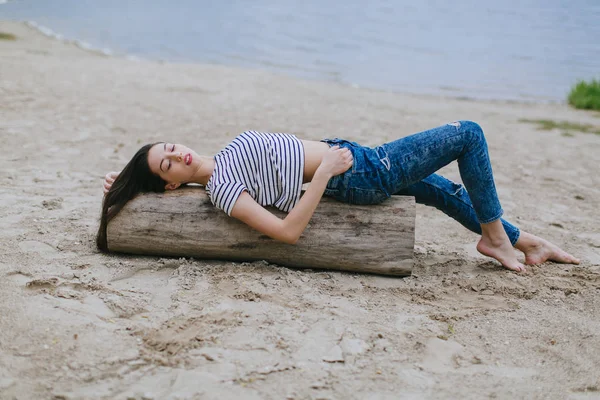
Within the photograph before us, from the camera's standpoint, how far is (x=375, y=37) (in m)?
19.8

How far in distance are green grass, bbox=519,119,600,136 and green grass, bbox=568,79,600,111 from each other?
226 centimetres

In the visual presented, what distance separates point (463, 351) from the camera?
10.7 ft

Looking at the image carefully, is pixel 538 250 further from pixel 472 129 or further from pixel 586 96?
pixel 586 96

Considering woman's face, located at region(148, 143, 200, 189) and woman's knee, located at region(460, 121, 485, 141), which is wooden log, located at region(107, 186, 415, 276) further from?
woman's knee, located at region(460, 121, 485, 141)

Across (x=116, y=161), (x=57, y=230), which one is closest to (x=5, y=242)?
(x=57, y=230)

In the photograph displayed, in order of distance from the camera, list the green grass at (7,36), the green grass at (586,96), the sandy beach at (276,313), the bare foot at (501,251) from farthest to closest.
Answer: the green grass at (7,36) → the green grass at (586,96) → the bare foot at (501,251) → the sandy beach at (276,313)

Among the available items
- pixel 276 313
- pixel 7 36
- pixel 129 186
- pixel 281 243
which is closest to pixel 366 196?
pixel 281 243

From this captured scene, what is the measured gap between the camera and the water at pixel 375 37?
14.8 meters

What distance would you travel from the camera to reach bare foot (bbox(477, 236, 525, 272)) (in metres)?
4.37

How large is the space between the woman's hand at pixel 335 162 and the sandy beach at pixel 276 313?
0.72 meters

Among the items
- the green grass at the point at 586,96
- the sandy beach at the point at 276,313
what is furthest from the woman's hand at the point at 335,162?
the green grass at the point at 586,96

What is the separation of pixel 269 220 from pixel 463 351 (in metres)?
1.38

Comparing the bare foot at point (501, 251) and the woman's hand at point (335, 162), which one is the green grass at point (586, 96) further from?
the woman's hand at point (335, 162)

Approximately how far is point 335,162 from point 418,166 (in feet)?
1.89
